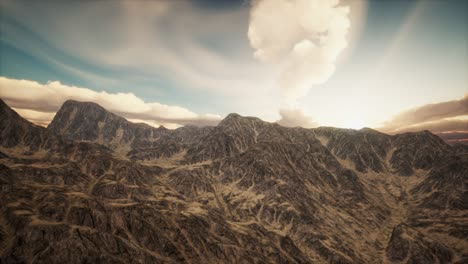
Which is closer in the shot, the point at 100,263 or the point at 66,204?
the point at 100,263

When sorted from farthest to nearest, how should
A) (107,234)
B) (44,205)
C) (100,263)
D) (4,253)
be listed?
1. (44,205)
2. (107,234)
3. (100,263)
4. (4,253)

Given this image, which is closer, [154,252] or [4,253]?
[4,253]

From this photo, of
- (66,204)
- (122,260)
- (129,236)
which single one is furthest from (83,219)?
(122,260)

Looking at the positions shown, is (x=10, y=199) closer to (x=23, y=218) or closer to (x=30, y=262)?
(x=23, y=218)

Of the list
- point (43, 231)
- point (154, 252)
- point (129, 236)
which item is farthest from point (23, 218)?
point (154, 252)

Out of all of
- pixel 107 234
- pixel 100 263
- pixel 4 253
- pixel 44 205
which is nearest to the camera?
pixel 4 253

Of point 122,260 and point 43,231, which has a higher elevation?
point 43,231

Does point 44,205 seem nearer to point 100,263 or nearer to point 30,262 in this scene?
point 30,262

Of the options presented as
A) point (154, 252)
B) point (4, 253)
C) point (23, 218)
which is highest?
point (23, 218)

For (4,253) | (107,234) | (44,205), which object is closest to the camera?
(4,253)
